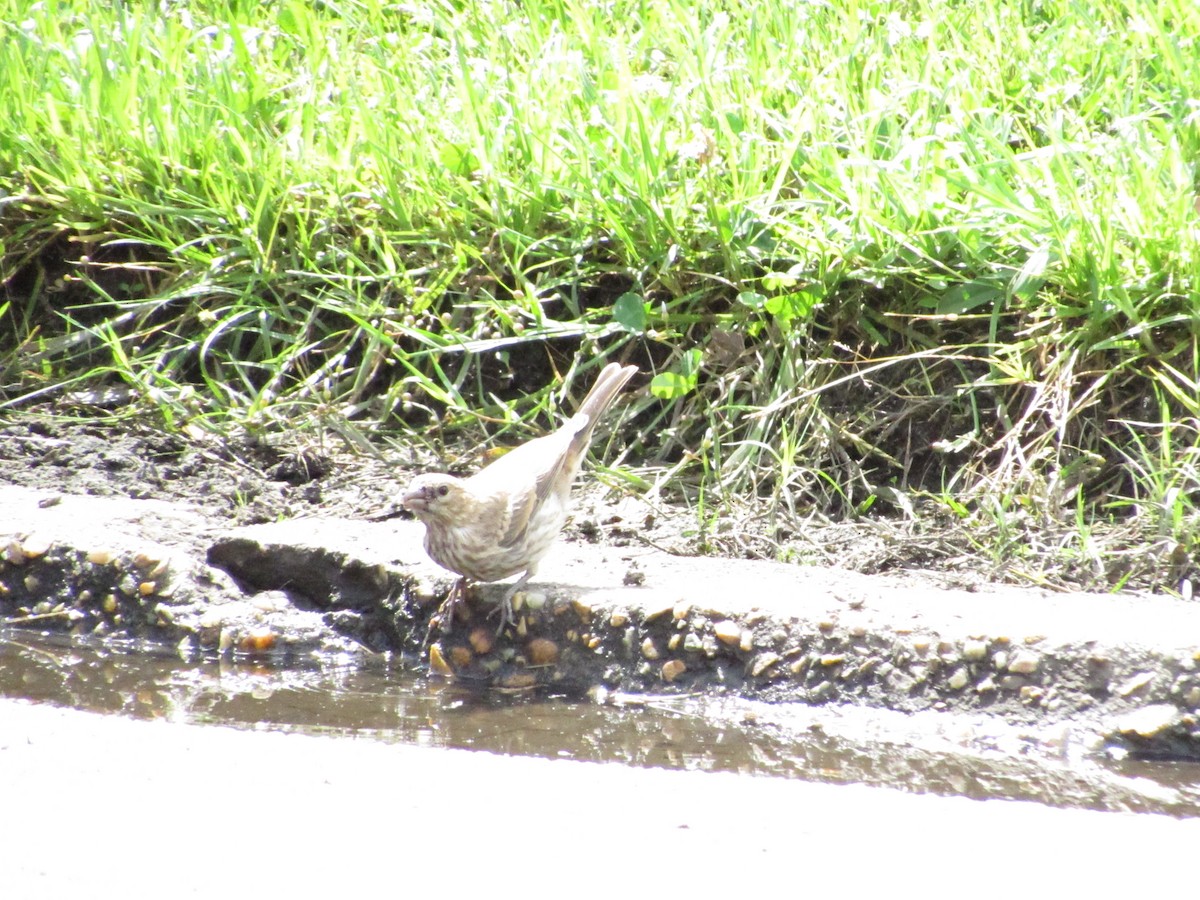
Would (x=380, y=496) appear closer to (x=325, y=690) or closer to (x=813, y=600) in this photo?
(x=325, y=690)

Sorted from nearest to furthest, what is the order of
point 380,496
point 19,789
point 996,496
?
1. point 19,789
2. point 996,496
3. point 380,496

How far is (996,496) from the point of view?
3.52 metres

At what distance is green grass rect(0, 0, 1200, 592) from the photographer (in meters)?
3.72

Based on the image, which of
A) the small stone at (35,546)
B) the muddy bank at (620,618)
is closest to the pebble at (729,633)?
the muddy bank at (620,618)

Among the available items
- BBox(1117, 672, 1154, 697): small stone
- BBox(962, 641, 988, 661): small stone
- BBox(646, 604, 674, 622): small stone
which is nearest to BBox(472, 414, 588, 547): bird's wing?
BBox(646, 604, 674, 622): small stone

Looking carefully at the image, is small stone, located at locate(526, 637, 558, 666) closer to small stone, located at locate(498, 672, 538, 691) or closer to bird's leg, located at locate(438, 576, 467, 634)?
small stone, located at locate(498, 672, 538, 691)

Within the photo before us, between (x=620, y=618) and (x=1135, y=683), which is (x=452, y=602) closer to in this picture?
(x=620, y=618)


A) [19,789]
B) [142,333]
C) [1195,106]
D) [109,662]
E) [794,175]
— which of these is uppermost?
[1195,106]

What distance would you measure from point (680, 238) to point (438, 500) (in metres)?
1.34

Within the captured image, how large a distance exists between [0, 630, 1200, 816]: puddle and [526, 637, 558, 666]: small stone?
0.13 meters

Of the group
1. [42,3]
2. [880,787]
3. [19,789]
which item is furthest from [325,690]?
[42,3]

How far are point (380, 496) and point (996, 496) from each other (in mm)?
1736

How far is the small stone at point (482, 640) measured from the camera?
321cm

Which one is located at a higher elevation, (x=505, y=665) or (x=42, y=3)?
(x=42, y=3)
